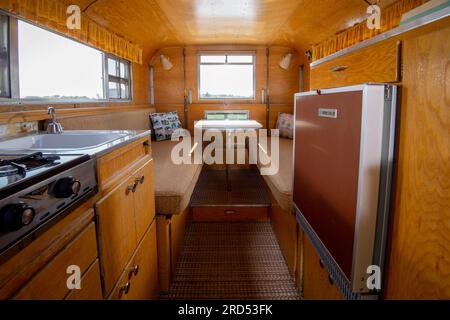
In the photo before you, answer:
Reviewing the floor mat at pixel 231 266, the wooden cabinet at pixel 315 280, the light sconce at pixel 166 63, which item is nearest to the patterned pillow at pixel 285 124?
the light sconce at pixel 166 63

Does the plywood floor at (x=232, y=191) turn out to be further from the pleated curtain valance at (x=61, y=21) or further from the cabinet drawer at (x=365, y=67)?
the cabinet drawer at (x=365, y=67)

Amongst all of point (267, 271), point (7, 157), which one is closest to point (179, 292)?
point (267, 271)

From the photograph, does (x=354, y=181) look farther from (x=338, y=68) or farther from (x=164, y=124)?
(x=164, y=124)

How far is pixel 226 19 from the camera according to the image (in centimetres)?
350

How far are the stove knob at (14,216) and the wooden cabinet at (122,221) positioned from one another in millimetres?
399

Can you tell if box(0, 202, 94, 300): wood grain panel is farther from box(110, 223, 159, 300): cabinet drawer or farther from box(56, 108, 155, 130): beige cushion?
box(56, 108, 155, 130): beige cushion

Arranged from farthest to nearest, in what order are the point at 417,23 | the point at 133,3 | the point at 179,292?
1. the point at 133,3
2. the point at 179,292
3. the point at 417,23

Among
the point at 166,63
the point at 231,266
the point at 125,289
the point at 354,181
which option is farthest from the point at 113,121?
the point at 354,181

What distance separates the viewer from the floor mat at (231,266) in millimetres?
1925

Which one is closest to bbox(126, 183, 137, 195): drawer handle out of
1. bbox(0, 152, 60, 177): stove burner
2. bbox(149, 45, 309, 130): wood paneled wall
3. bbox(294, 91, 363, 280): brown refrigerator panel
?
bbox(0, 152, 60, 177): stove burner

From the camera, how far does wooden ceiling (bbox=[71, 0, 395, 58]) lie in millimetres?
2809
